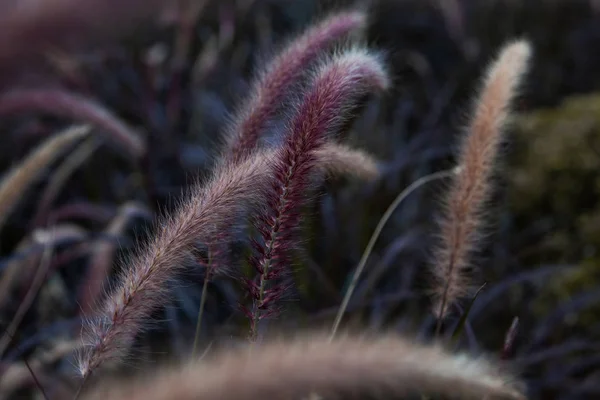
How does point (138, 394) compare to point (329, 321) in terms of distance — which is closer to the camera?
point (138, 394)

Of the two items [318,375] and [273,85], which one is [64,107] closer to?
[273,85]

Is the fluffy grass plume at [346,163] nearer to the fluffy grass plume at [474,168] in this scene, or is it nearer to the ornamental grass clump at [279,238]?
the ornamental grass clump at [279,238]

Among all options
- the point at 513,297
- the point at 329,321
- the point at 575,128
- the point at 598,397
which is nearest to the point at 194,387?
the point at 329,321

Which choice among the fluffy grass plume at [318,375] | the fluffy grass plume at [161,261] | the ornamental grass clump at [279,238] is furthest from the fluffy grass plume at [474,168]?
the fluffy grass plume at [318,375]

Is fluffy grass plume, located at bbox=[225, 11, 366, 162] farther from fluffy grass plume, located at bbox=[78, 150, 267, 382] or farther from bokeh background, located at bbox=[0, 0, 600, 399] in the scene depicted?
fluffy grass plume, located at bbox=[78, 150, 267, 382]

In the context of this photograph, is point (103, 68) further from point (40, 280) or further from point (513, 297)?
point (513, 297)

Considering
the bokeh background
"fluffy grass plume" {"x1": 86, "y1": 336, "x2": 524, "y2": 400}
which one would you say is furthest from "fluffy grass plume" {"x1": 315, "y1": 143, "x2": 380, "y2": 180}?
"fluffy grass plume" {"x1": 86, "y1": 336, "x2": 524, "y2": 400}

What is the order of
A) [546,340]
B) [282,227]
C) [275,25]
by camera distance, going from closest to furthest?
[282,227] < [546,340] < [275,25]
